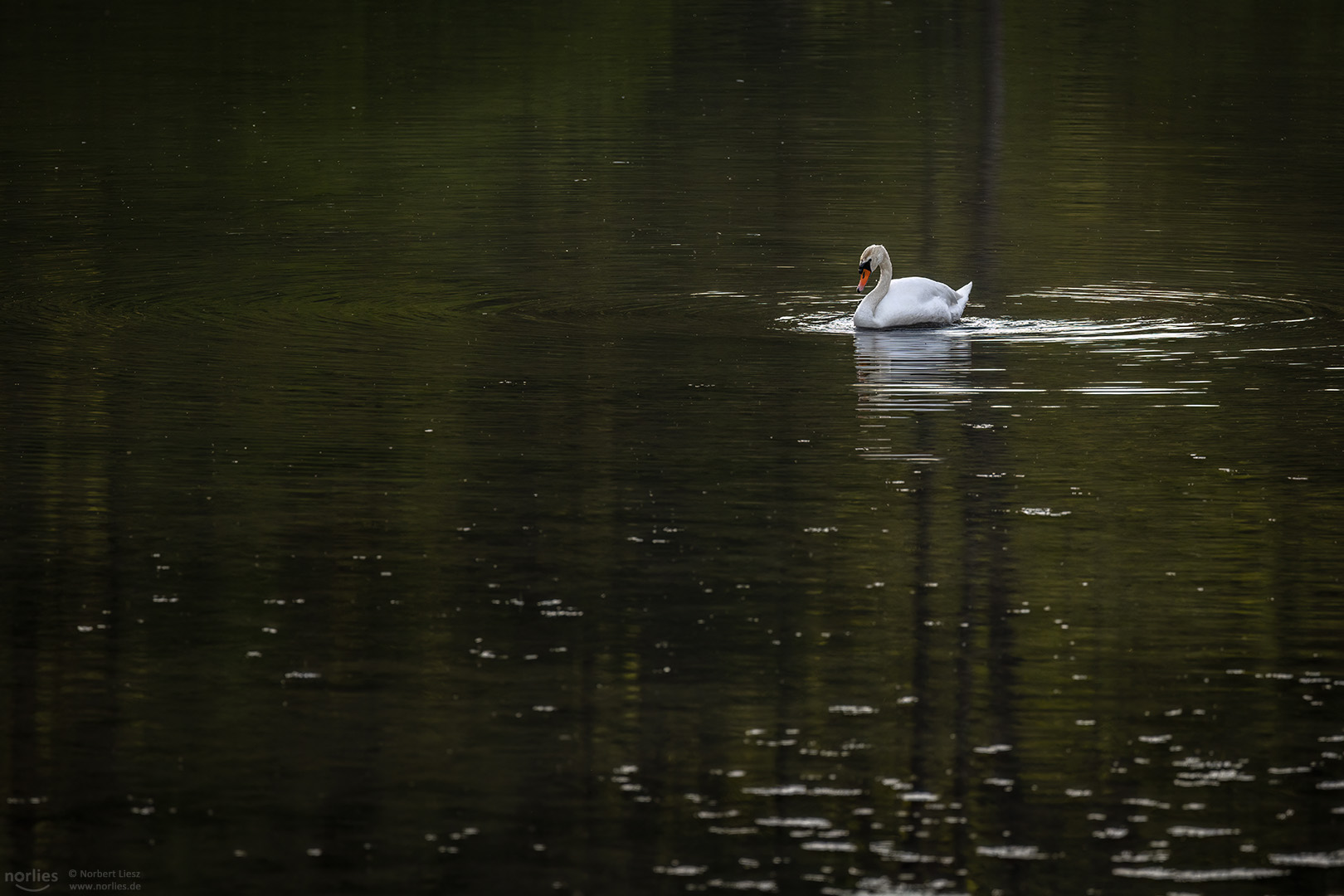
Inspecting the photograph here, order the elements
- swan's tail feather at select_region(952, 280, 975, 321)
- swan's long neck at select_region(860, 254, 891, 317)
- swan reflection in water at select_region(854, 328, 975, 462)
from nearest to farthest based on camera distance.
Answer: swan reflection in water at select_region(854, 328, 975, 462), swan's long neck at select_region(860, 254, 891, 317), swan's tail feather at select_region(952, 280, 975, 321)

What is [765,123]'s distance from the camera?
128ft

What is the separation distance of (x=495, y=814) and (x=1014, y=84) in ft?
122

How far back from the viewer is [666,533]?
13.9m

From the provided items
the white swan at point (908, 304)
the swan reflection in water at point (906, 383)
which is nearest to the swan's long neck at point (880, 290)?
the white swan at point (908, 304)

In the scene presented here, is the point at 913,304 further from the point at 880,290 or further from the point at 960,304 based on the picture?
the point at 960,304

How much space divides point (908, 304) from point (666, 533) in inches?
288

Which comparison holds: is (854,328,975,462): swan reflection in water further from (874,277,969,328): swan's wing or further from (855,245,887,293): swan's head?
(855,245,887,293): swan's head

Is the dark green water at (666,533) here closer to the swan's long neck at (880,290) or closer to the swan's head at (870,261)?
the swan's long neck at (880,290)

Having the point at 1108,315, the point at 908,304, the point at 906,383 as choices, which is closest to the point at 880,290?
the point at 908,304

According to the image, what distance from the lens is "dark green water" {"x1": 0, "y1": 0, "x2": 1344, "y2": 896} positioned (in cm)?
957

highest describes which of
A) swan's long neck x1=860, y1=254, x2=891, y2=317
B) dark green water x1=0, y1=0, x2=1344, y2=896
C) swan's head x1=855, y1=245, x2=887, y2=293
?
swan's head x1=855, y1=245, x2=887, y2=293

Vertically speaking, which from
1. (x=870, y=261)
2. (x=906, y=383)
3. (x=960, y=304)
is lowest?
(x=906, y=383)

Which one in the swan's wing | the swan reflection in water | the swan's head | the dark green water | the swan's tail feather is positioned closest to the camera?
the dark green water

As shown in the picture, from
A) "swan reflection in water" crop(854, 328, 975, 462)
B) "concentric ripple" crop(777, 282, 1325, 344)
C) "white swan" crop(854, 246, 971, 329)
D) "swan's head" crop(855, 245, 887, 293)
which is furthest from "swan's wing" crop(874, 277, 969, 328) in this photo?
"swan's head" crop(855, 245, 887, 293)
